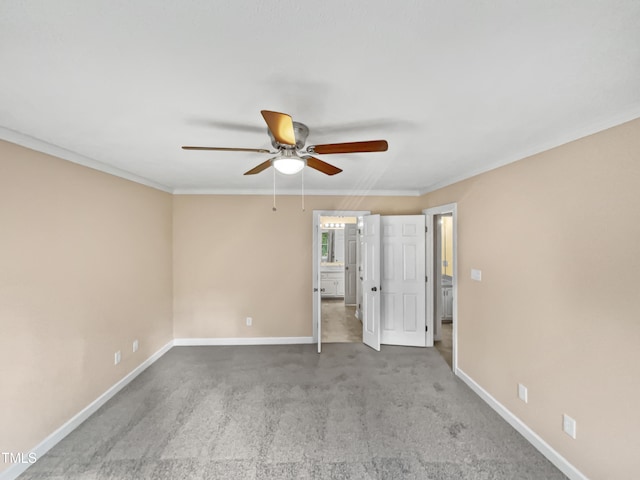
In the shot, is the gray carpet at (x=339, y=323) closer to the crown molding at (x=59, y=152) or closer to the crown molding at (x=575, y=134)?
the crown molding at (x=575, y=134)

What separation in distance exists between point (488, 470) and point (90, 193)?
4.04 metres

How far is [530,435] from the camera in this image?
2232mm

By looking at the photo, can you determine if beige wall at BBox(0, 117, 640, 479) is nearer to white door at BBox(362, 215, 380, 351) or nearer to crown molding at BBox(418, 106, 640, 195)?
crown molding at BBox(418, 106, 640, 195)

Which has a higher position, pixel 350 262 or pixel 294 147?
pixel 294 147

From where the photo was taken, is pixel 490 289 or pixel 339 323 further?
pixel 339 323

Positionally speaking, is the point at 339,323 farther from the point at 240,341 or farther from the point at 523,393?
the point at 523,393

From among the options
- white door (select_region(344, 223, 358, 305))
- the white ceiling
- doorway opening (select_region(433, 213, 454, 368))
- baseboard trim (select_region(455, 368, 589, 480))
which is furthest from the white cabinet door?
the white ceiling

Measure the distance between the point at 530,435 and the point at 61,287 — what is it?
13.3 ft

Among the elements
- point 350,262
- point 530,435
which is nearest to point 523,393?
point 530,435

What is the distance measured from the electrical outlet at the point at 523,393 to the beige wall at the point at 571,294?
5cm

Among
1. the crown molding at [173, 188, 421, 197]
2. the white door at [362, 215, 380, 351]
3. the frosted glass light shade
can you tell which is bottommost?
the white door at [362, 215, 380, 351]

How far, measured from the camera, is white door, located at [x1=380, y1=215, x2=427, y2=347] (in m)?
4.16

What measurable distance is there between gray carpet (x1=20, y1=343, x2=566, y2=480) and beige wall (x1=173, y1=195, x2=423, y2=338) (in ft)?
2.78

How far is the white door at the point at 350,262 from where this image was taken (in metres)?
6.70
